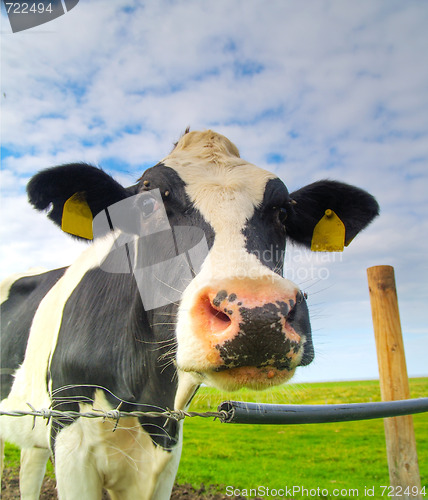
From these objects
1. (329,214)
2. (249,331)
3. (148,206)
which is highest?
(329,214)

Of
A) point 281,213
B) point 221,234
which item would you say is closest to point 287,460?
point 281,213

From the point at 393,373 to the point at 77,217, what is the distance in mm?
3598

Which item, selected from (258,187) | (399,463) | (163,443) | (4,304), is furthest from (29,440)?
(399,463)

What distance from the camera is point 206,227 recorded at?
2195mm

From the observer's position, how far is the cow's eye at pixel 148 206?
2606 millimetres

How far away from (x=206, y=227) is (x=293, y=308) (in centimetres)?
71

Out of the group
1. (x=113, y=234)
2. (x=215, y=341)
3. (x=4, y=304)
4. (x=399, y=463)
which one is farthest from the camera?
(x=4, y=304)

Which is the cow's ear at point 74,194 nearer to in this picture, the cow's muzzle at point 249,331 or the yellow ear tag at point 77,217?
the yellow ear tag at point 77,217

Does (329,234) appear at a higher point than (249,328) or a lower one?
higher

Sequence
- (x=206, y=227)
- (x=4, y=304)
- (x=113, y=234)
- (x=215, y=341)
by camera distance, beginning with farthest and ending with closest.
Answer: (x=4, y=304)
(x=113, y=234)
(x=206, y=227)
(x=215, y=341)

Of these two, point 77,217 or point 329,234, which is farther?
point 329,234

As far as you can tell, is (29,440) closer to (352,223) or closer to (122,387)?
(122,387)

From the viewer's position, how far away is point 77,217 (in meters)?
3.12

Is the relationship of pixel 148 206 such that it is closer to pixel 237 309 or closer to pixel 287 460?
pixel 237 309
